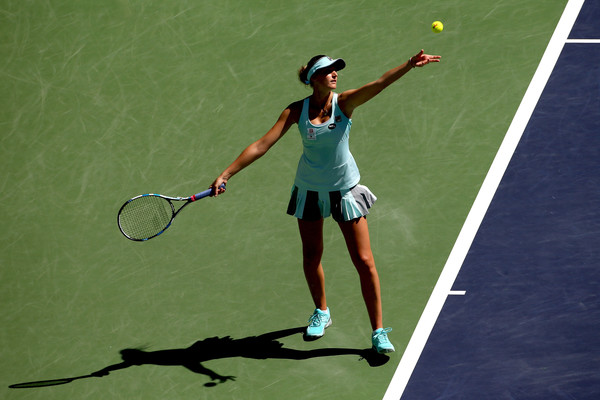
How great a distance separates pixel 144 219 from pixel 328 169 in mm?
1623

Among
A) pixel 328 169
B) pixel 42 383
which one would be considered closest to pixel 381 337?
pixel 328 169

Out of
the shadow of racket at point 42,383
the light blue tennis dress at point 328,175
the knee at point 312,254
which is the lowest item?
the shadow of racket at point 42,383

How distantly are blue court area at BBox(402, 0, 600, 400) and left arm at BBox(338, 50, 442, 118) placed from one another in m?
2.06

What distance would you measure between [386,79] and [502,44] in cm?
349

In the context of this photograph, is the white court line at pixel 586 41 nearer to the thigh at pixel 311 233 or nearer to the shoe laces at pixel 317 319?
the thigh at pixel 311 233

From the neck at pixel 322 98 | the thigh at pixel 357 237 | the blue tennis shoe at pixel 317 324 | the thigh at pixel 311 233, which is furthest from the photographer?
the blue tennis shoe at pixel 317 324

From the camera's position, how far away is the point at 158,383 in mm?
8586

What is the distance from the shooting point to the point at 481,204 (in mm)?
9758

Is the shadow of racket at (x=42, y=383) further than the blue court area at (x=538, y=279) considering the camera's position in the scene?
Yes

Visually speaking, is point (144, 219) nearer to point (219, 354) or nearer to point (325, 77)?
point (219, 354)

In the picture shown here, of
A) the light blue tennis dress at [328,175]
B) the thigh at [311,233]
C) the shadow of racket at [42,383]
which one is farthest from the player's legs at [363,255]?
the shadow of racket at [42,383]

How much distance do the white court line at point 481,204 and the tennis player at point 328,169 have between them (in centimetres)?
28

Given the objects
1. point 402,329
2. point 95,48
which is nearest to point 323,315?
point 402,329

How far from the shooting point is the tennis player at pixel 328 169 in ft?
26.5
